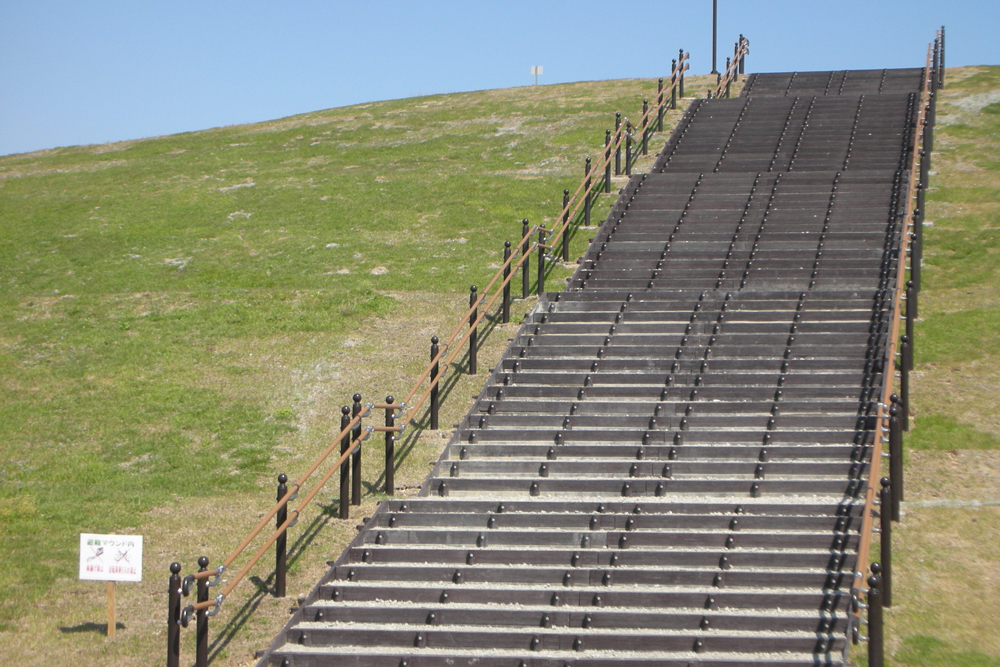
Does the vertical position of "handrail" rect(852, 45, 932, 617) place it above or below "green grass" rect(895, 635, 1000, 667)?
above

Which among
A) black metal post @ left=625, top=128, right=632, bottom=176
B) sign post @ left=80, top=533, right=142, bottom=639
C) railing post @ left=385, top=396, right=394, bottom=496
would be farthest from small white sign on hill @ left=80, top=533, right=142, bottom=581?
black metal post @ left=625, top=128, right=632, bottom=176

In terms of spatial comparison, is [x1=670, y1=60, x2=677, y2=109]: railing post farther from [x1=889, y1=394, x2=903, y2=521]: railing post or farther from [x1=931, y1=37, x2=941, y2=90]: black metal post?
[x1=889, y1=394, x2=903, y2=521]: railing post

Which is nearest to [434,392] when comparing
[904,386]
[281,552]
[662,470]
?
[662,470]

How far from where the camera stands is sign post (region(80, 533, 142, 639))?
9.52 m

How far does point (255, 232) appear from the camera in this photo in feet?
73.6

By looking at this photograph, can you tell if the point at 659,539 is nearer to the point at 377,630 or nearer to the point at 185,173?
the point at 377,630

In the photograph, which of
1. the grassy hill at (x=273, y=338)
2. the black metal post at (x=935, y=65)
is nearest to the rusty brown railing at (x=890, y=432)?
the grassy hill at (x=273, y=338)

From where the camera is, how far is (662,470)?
38.2ft

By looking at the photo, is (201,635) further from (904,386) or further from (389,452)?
(904,386)

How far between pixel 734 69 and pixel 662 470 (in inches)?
877

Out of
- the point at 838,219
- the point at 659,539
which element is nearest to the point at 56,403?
the point at 659,539

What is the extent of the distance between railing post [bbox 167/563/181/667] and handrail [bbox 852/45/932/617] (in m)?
5.70

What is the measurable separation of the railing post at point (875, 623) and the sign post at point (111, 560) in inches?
252

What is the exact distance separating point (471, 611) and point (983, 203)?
50.0 ft
